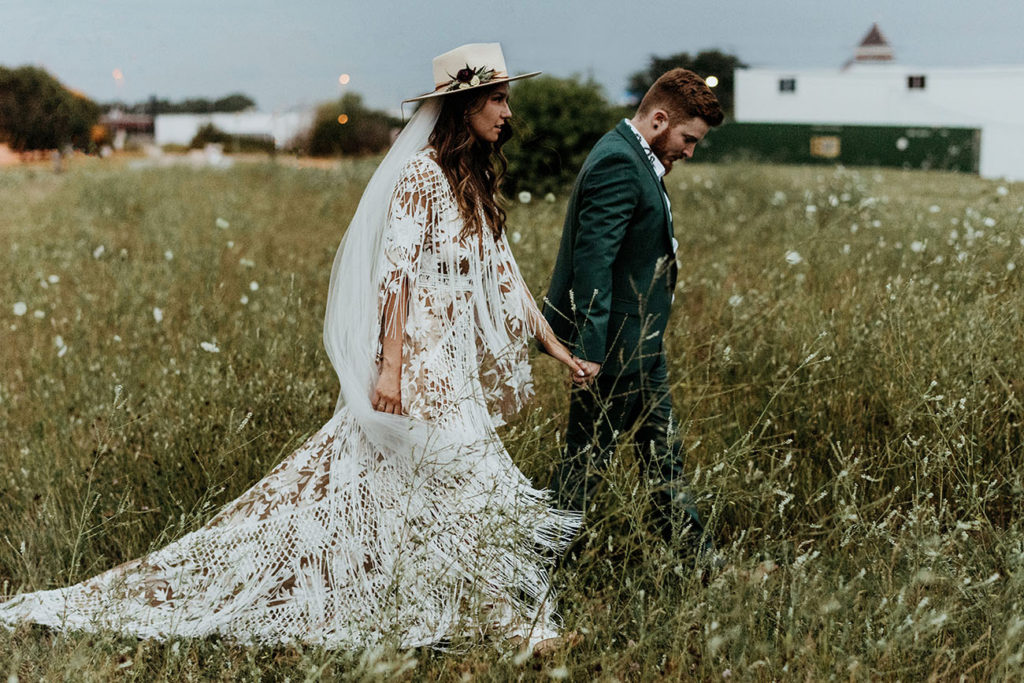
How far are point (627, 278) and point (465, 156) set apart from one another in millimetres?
A: 710

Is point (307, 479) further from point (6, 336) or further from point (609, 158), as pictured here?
point (6, 336)

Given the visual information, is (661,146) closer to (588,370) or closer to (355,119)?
(588,370)

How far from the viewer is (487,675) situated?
232 cm

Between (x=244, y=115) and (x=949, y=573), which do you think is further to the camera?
(x=244, y=115)

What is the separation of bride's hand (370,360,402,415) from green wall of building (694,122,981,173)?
29063mm

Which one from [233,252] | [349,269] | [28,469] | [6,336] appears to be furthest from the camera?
[233,252]

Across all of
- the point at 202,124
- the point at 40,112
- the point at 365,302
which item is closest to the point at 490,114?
the point at 365,302

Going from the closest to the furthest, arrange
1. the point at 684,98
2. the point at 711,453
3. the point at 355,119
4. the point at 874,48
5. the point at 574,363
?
the point at 574,363
the point at 684,98
the point at 711,453
the point at 355,119
the point at 874,48

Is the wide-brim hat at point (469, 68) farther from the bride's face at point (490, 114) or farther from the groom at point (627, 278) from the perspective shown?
the groom at point (627, 278)

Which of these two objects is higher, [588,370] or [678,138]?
[678,138]

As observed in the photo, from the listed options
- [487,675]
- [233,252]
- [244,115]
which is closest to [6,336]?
[233,252]

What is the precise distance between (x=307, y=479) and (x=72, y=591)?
796mm

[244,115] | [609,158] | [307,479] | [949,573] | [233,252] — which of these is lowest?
[949,573]

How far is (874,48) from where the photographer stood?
176 feet
